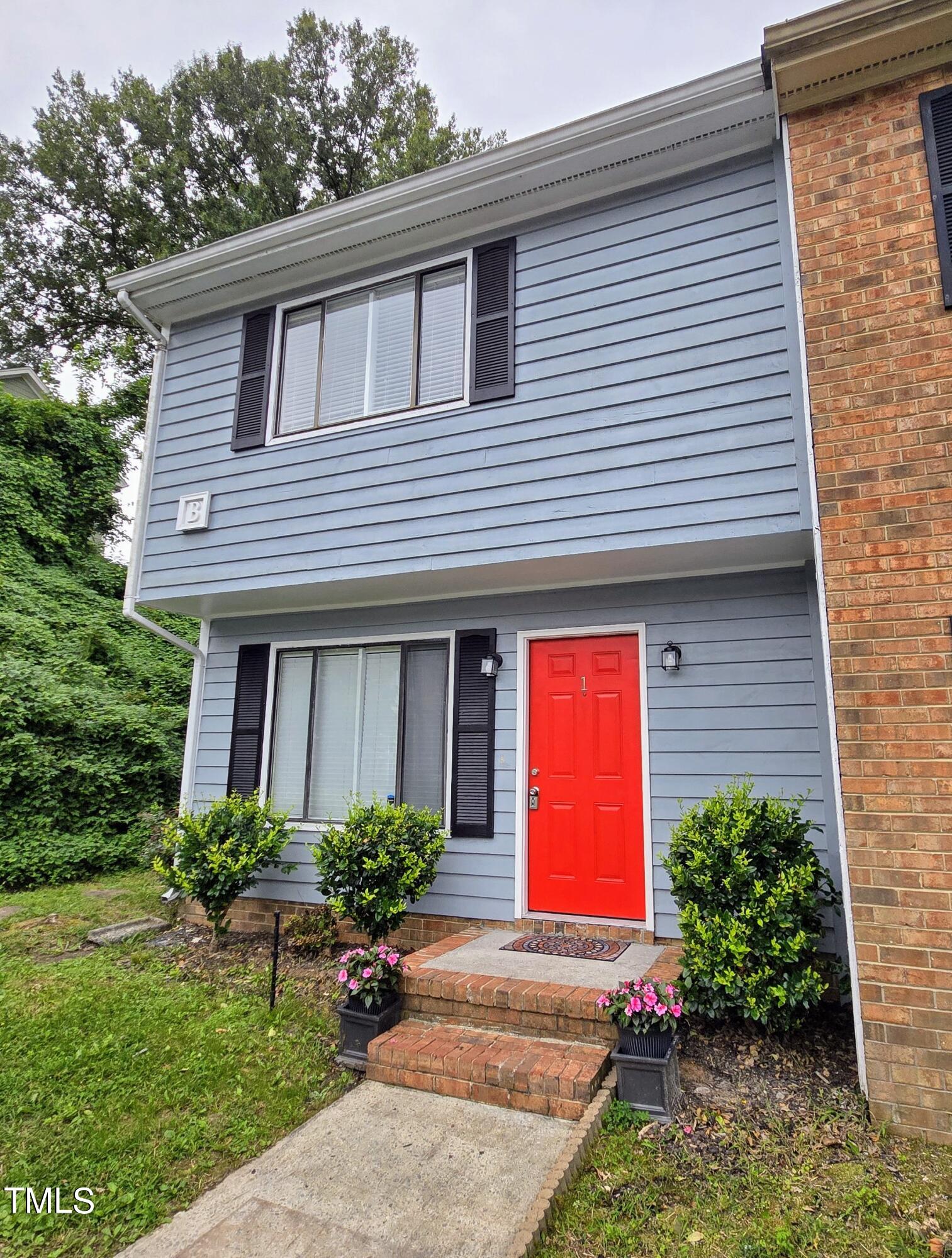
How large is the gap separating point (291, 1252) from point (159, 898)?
16.0 ft

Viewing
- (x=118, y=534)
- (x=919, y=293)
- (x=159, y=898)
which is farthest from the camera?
(x=118, y=534)

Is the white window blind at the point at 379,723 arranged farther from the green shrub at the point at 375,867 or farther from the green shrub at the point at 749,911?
the green shrub at the point at 749,911

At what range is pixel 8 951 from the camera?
16.4ft

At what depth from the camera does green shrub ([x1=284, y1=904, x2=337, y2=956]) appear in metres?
5.20

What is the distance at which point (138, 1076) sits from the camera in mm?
3336

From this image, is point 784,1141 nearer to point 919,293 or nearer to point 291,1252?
point 291,1252

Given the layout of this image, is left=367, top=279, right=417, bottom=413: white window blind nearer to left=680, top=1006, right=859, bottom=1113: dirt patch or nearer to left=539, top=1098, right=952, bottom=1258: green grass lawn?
left=680, top=1006, right=859, bottom=1113: dirt patch

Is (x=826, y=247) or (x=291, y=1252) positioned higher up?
(x=826, y=247)

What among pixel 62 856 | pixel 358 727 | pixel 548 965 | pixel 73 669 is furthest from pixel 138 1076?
pixel 73 669

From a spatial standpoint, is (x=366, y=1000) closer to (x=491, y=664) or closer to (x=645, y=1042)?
(x=645, y=1042)

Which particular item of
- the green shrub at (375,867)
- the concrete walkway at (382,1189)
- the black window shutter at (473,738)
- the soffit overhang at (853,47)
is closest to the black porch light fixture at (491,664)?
the black window shutter at (473,738)

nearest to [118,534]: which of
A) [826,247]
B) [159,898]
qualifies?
[159,898]

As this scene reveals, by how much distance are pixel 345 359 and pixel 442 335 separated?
A: 0.91 metres

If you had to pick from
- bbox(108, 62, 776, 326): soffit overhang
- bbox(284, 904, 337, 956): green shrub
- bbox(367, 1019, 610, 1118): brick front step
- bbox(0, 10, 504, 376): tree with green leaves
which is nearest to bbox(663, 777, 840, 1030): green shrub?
bbox(367, 1019, 610, 1118): brick front step
